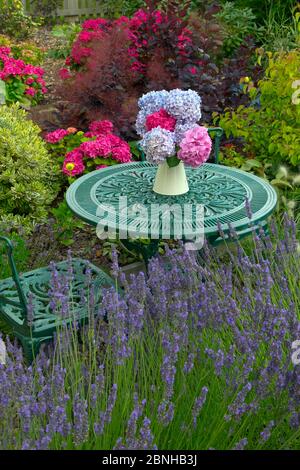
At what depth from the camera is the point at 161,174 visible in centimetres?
370

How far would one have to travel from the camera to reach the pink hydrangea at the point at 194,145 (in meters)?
3.43

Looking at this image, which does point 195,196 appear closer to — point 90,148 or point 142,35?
point 90,148

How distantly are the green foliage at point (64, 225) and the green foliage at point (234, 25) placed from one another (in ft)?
14.8

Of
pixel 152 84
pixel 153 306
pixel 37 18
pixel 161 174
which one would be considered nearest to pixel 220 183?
pixel 161 174

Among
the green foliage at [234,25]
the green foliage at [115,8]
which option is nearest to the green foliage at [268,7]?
the green foliage at [234,25]

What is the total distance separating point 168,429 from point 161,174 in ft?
5.72

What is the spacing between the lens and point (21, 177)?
477 cm

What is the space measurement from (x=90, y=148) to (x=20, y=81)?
2.78 meters

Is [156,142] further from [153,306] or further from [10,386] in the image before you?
[10,386]

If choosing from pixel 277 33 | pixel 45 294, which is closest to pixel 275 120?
pixel 45 294

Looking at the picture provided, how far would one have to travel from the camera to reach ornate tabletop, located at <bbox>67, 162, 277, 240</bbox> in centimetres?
353

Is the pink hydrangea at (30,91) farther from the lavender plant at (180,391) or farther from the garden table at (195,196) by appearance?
the lavender plant at (180,391)

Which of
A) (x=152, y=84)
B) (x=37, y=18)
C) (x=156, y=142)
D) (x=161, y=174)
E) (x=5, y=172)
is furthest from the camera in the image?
(x=37, y=18)

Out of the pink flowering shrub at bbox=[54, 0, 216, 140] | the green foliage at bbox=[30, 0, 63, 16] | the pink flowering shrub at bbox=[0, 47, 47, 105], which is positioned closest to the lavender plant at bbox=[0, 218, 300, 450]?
the pink flowering shrub at bbox=[54, 0, 216, 140]
